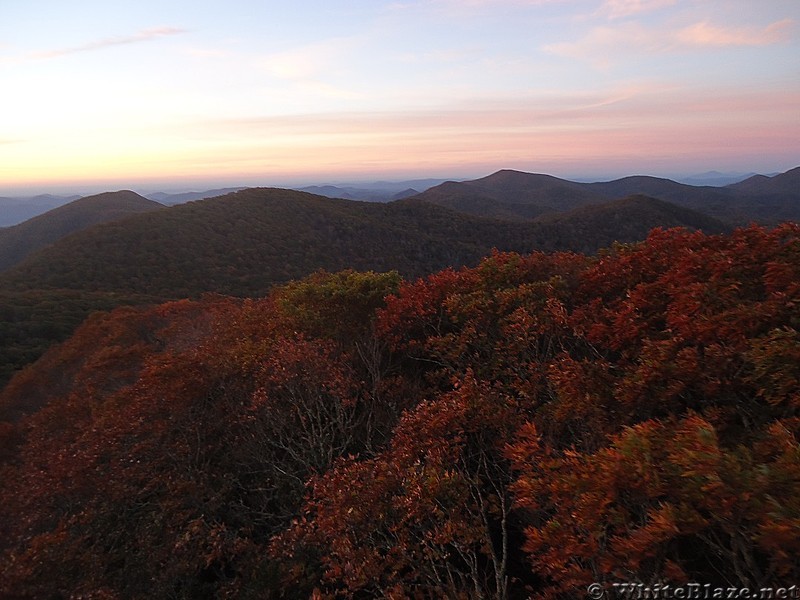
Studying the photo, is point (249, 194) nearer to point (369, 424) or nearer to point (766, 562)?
point (369, 424)

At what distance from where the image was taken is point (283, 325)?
1134 cm

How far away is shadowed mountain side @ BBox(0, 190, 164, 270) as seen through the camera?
92500 mm

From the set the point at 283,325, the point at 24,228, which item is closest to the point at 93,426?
the point at 283,325

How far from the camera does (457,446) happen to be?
575cm

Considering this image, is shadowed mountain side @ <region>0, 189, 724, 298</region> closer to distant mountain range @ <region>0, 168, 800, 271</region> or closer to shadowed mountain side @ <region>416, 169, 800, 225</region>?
distant mountain range @ <region>0, 168, 800, 271</region>

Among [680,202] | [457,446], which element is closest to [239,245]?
[457,446]

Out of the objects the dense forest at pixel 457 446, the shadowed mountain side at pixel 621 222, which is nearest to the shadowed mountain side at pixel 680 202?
the shadowed mountain side at pixel 621 222

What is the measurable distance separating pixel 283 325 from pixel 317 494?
5.88 m

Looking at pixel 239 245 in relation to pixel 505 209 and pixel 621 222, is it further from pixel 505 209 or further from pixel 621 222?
pixel 505 209

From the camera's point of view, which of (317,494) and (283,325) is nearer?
(317,494)

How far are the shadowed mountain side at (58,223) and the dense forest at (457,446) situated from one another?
84983 mm

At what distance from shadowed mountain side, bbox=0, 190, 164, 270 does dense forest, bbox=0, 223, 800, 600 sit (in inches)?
3346

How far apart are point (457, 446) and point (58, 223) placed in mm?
131023

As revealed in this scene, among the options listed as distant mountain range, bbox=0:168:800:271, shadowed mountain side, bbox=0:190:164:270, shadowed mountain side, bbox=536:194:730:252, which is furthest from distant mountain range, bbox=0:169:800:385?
distant mountain range, bbox=0:168:800:271
